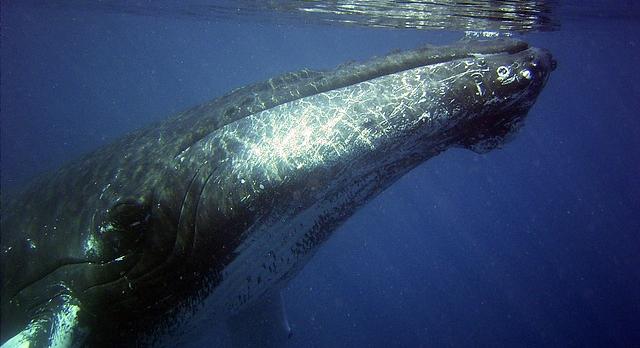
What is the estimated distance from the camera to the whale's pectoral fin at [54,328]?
126 inches

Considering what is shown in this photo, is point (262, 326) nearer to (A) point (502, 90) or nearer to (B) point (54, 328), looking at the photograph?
(B) point (54, 328)

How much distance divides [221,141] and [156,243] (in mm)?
1104

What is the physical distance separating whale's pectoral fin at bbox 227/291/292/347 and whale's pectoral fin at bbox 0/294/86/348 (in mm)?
3213

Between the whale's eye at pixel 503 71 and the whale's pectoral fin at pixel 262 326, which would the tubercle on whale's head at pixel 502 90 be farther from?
the whale's pectoral fin at pixel 262 326

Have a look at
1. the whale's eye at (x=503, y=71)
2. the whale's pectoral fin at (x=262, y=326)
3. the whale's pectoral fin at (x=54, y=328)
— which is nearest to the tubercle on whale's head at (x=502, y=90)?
the whale's eye at (x=503, y=71)

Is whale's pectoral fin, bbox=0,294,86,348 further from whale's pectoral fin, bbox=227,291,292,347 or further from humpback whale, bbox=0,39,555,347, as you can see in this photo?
whale's pectoral fin, bbox=227,291,292,347

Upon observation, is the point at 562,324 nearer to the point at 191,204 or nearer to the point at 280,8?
the point at 280,8

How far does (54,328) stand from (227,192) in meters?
1.73

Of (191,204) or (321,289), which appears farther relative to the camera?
(321,289)

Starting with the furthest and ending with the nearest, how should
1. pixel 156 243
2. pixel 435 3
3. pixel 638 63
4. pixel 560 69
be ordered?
pixel 560 69 → pixel 638 63 → pixel 435 3 → pixel 156 243

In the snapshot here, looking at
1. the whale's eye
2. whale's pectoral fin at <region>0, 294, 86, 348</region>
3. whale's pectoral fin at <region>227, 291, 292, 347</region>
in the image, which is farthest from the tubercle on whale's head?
whale's pectoral fin at <region>227, 291, 292, 347</region>

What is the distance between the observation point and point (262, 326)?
671 cm

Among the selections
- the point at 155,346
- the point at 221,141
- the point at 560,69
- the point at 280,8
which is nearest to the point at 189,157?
the point at 221,141

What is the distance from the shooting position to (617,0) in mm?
22750
